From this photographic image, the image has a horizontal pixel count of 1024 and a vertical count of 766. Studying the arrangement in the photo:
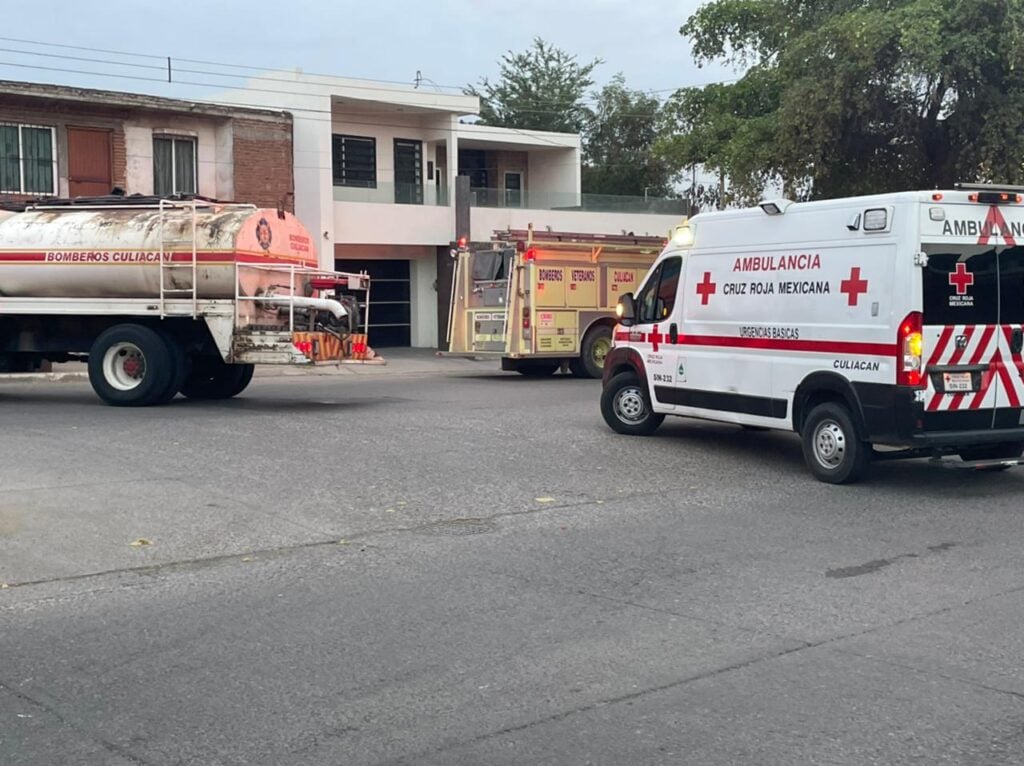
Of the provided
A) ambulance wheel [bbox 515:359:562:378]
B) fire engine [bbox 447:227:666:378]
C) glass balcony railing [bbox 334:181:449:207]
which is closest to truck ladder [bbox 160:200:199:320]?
fire engine [bbox 447:227:666:378]

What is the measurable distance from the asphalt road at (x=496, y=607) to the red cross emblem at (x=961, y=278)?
1.79 meters

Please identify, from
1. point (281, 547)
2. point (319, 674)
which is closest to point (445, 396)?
point (281, 547)

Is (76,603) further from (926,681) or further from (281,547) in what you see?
(926,681)

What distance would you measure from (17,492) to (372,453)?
352 cm

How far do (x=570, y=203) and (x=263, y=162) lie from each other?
941cm

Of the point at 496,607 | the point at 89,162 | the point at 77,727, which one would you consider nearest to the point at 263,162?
the point at 89,162

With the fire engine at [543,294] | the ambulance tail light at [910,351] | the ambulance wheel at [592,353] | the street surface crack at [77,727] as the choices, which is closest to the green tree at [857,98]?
the fire engine at [543,294]

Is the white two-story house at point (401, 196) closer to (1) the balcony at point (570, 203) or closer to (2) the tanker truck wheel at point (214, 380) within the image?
(1) the balcony at point (570, 203)

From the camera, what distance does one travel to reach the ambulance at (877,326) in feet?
32.5

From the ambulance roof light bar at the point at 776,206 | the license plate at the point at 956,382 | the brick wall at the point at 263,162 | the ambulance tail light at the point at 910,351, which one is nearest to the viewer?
the ambulance tail light at the point at 910,351

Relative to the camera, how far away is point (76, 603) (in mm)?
6695

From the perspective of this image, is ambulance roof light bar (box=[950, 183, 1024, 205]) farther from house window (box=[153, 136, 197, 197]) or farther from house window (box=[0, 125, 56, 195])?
house window (box=[0, 125, 56, 195])

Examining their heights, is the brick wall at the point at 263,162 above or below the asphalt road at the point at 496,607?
above

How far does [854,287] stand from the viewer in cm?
1032
